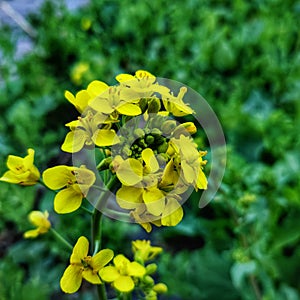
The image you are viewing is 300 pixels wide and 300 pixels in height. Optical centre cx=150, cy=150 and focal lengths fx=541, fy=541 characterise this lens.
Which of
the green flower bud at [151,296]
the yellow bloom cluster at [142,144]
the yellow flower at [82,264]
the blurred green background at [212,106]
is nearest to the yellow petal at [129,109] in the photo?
the yellow bloom cluster at [142,144]

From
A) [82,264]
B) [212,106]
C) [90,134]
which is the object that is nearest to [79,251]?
[82,264]

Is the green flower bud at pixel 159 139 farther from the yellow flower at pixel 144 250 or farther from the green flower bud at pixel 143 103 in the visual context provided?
the yellow flower at pixel 144 250

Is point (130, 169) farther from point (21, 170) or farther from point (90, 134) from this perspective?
point (21, 170)

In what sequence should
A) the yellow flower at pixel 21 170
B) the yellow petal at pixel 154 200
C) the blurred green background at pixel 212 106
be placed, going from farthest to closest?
the blurred green background at pixel 212 106 < the yellow flower at pixel 21 170 < the yellow petal at pixel 154 200

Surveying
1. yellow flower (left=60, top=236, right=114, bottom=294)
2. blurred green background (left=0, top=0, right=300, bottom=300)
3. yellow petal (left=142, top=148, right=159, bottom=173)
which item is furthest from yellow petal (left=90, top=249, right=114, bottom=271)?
blurred green background (left=0, top=0, right=300, bottom=300)

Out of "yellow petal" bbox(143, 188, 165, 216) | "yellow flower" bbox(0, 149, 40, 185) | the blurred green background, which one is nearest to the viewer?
"yellow petal" bbox(143, 188, 165, 216)

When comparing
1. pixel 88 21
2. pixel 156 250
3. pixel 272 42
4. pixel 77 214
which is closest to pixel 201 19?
pixel 272 42

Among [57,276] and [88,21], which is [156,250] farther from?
[88,21]

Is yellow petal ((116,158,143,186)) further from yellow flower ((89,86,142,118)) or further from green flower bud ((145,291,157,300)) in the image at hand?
green flower bud ((145,291,157,300))
